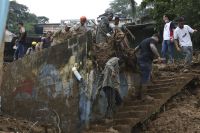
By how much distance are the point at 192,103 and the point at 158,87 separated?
1099mm

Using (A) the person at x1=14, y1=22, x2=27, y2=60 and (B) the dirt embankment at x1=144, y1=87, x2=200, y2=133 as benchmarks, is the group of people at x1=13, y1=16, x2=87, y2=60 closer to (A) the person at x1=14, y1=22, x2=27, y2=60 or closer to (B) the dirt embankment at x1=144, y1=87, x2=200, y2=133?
(A) the person at x1=14, y1=22, x2=27, y2=60

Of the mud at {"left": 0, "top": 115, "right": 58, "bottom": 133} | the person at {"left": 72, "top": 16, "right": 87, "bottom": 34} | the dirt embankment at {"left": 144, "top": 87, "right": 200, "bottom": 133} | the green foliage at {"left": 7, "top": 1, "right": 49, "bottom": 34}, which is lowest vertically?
the mud at {"left": 0, "top": 115, "right": 58, "bottom": 133}

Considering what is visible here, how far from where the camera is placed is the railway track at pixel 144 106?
39.3 feet

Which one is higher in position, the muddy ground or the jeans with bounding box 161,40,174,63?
the jeans with bounding box 161,40,174,63

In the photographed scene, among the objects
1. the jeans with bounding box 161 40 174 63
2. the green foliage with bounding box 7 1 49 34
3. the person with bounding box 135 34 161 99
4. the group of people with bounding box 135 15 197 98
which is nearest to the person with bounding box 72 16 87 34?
the group of people with bounding box 135 15 197 98

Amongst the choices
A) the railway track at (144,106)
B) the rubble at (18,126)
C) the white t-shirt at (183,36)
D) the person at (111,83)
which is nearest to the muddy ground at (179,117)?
the railway track at (144,106)

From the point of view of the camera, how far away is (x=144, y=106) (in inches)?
490

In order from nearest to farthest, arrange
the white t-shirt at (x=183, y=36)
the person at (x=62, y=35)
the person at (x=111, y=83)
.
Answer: the person at (x=111, y=83), the white t-shirt at (x=183, y=36), the person at (x=62, y=35)

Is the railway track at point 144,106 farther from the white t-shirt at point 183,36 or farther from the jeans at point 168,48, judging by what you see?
the jeans at point 168,48

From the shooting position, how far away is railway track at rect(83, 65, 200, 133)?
11977 mm

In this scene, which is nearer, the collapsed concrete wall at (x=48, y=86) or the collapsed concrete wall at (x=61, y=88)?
the collapsed concrete wall at (x=61, y=88)

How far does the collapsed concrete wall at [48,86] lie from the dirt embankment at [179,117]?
2.16 meters

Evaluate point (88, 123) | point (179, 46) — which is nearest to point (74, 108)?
point (88, 123)

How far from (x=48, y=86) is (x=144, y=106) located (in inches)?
115
